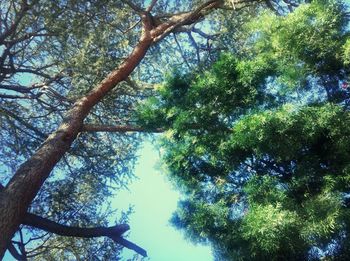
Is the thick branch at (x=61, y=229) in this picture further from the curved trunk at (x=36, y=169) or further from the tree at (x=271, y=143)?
the tree at (x=271, y=143)

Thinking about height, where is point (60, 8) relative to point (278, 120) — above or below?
above

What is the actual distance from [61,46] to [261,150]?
6.46m

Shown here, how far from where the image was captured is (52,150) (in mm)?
6895

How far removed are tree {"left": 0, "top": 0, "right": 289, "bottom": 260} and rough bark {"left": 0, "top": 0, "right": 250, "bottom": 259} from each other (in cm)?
3

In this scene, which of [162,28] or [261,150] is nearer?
[261,150]

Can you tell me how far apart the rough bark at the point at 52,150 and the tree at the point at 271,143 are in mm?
1522

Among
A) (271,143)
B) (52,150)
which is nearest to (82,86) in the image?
(52,150)

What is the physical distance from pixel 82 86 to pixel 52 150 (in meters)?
3.34

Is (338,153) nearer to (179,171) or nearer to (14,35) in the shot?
(179,171)

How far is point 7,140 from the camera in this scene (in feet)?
35.4

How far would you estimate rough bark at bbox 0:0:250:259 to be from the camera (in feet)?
19.0

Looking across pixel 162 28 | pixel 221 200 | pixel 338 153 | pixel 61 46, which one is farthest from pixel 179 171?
pixel 61 46

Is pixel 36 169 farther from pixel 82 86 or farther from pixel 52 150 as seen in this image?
pixel 82 86

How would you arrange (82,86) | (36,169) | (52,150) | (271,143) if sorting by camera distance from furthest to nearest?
(82,86) < (52,150) < (36,169) < (271,143)
